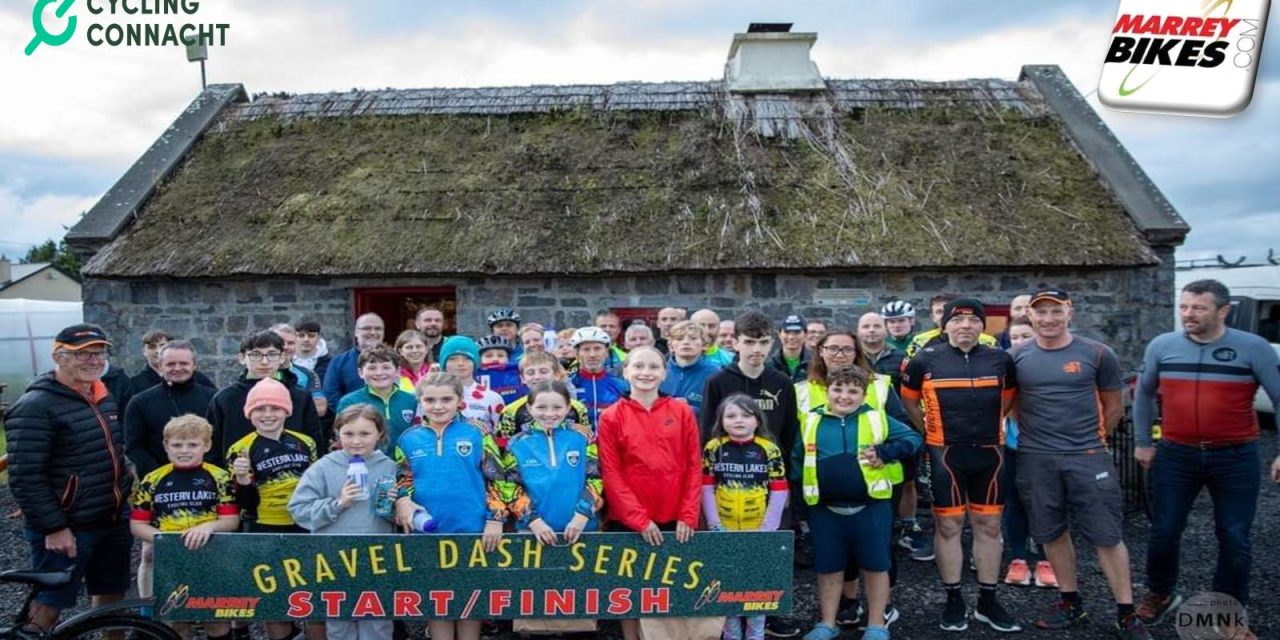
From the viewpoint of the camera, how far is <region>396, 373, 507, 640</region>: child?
3836 mm

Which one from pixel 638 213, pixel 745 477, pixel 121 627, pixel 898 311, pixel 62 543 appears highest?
pixel 638 213

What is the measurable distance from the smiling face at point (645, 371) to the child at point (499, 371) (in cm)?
146

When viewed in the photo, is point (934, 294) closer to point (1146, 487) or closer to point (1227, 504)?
point (1146, 487)

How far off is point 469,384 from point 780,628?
7.51 feet

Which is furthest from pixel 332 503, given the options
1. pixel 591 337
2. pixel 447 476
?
pixel 591 337

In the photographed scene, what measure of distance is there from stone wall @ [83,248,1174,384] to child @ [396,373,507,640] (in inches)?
196

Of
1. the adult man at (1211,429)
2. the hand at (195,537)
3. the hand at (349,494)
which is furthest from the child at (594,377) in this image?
the adult man at (1211,429)

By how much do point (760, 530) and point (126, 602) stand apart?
2.88m

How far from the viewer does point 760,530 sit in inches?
153

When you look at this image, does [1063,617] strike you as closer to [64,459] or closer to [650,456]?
[650,456]

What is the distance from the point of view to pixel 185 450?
382 cm

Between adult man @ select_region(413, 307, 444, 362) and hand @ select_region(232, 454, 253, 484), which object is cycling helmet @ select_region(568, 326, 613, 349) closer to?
adult man @ select_region(413, 307, 444, 362)

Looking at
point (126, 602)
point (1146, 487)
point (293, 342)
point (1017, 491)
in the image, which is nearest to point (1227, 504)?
point (1017, 491)

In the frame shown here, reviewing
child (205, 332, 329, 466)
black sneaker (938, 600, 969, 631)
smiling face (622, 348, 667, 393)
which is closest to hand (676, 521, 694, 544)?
smiling face (622, 348, 667, 393)
